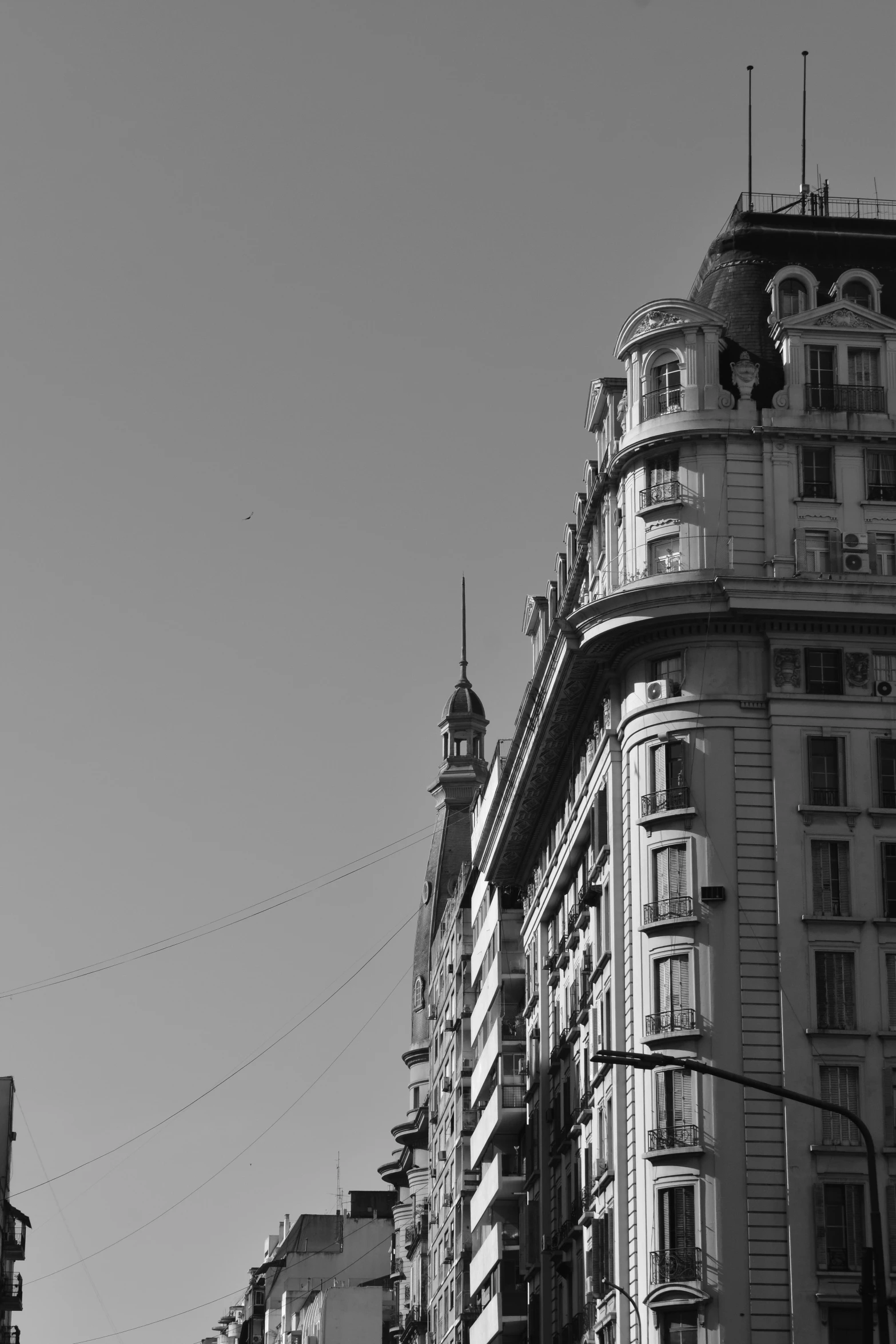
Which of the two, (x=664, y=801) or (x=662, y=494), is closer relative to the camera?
(x=664, y=801)

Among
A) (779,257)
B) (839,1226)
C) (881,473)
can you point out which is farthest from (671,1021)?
(779,257)

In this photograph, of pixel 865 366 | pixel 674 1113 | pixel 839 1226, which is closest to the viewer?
pixel 839 1226

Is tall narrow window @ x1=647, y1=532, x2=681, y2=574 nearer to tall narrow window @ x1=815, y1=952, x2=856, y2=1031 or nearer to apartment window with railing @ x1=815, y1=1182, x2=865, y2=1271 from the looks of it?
tall narrow window @ x1=815, y1=952, x2=856, y2=1031

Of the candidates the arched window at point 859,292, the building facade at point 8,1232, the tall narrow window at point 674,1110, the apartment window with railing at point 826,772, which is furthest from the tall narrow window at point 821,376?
the building facade at point 8,1232

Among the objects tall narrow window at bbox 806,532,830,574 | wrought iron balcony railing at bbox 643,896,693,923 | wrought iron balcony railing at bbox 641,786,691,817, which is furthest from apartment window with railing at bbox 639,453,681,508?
wrought iron balcony railing at bbox 643,896,693,923

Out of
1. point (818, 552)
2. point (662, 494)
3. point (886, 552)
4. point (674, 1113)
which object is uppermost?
point (662, 494)

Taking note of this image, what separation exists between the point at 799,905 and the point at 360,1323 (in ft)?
380

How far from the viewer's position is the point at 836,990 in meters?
68.5

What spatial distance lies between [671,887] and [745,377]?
1614 cm

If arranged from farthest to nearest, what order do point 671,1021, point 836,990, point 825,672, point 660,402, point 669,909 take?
1. point 660,402
2. point 825,672
3. point 669,909
4. point 836,990
5. point 671,1021

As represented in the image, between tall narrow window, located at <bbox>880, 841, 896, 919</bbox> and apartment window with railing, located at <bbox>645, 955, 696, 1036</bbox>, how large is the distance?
605cm

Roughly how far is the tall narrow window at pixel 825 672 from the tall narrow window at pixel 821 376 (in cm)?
792

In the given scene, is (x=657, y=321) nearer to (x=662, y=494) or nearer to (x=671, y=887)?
(x=662, y=494)

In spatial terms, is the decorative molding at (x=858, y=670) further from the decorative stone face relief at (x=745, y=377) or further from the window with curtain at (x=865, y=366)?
the window with curtain at (x=865, y=366)
